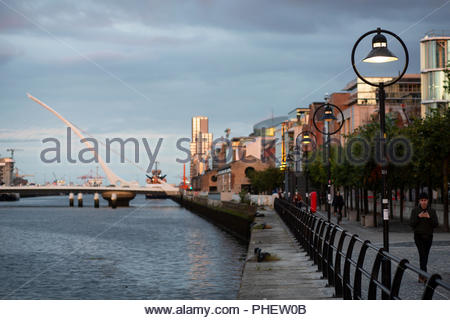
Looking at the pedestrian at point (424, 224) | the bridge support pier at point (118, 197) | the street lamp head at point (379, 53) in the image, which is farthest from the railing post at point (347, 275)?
the bridge support pier at point (118, 197)

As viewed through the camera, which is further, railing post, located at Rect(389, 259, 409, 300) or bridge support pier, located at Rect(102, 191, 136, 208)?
bridge support pier, located at Rect(102, 191, 136, 208)

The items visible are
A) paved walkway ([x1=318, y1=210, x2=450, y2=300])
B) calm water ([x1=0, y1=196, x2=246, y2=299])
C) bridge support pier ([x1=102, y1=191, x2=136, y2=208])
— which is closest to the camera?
paved walkway ([x1=318, y1=210, x2=450, y2=300])

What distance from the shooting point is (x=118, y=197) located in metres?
173

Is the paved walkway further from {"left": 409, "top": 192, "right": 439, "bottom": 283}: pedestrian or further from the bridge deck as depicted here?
the bridge deck

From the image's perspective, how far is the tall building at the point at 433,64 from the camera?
81812mm

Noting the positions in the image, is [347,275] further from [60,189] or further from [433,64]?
[60,189]

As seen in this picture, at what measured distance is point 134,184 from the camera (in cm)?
16862

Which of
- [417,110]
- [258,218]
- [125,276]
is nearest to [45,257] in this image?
[125,276]

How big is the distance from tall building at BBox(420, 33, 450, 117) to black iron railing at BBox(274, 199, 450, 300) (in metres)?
61.4

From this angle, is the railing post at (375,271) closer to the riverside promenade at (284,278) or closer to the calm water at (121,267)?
the riverside promenade at (284,278)

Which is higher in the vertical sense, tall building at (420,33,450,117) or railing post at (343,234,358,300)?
tall building at (420,33,450,117)

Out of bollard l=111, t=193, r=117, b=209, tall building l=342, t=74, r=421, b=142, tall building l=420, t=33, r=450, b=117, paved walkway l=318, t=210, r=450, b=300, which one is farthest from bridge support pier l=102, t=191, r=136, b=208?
paved walkway l=318, t=210, r=450, b=300

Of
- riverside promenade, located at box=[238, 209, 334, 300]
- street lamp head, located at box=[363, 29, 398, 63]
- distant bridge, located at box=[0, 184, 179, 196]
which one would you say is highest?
street lamp head, located at box=[363, 29, 398, 63]

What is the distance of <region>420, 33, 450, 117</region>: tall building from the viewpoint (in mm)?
81812
